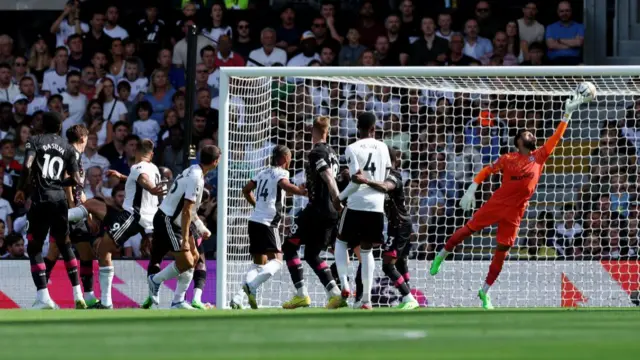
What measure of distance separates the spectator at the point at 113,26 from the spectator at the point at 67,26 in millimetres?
355

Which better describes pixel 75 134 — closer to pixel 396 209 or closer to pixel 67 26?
pixel 396 209

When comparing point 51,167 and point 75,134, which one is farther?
point 75,134

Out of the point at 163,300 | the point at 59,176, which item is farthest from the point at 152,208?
the point at 163,300

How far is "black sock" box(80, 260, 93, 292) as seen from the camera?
13.3 metres

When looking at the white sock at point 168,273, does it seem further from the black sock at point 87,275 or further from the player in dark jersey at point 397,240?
the player in dark jersey at point 397,240

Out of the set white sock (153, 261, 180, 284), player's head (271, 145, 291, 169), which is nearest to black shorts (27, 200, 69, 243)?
white sock (153, 261, 180, 284)

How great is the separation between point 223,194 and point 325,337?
734 cm

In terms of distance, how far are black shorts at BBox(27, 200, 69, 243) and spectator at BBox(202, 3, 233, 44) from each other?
6933 mm

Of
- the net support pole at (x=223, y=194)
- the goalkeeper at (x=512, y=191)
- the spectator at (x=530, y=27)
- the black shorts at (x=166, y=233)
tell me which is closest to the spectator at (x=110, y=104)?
the net support pole at (x=223, y=194)

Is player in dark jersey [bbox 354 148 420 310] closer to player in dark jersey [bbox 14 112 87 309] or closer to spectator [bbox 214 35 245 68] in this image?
player in dark jersey [bbox 14 112 87 309]

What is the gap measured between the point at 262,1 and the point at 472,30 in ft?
12.0

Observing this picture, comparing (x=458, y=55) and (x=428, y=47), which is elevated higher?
(x=428, y=47)

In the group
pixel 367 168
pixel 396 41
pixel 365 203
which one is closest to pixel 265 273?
pixel 365 203

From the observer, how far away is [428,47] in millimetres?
18531
